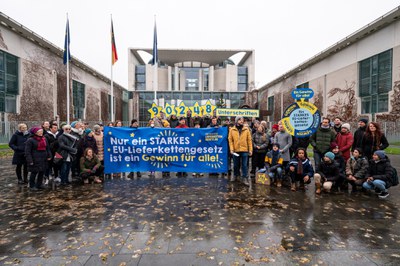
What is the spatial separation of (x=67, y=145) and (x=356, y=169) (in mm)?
7556

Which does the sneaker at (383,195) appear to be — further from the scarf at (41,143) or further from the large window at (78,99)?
the large window at (78,99)

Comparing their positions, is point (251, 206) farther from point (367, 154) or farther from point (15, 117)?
point (15, 117)

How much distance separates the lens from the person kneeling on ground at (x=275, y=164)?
23.1 ft

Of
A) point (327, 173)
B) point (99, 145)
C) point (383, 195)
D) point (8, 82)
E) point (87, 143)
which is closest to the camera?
point (383, 195)

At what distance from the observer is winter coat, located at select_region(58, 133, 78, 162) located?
6988 millimetres

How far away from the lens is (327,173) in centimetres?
647

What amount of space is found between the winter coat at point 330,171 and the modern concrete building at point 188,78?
137ft

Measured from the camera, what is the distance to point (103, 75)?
38375 millimetres

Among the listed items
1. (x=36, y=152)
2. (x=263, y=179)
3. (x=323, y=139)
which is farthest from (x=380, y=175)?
(x=36, y=152)

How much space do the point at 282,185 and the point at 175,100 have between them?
145 feet

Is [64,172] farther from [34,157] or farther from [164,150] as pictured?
[164,150]

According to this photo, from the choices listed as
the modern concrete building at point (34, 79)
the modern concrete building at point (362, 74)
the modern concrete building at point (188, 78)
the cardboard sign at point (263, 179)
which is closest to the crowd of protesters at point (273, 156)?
the cardboard sign at point (263, 179)

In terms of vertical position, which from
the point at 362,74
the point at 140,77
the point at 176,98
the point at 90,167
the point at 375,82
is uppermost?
the point at 140,77

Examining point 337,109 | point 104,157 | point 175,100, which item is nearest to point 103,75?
point 175,100
